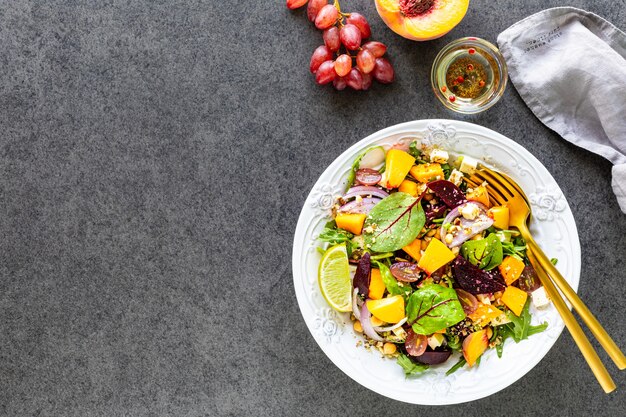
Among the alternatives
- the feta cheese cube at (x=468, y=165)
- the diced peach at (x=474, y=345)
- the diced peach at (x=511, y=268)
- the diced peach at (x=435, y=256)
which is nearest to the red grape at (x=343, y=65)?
the feta cheese cube at (x=468, y=165)

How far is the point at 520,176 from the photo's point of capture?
1270 millimetres

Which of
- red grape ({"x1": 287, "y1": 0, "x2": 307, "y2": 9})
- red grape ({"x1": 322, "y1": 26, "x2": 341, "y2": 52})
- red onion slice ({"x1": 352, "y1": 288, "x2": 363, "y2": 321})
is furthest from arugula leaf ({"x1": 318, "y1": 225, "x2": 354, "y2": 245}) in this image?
red grape ({"x1": 287, "y1": 0, "x2": 307, "y2": 9})

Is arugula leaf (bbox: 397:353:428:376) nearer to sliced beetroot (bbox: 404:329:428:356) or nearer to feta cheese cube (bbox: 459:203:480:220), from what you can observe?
sliced beetroot (bbox: 404:329:428:356)

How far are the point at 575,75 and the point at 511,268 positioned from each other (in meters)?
0.51

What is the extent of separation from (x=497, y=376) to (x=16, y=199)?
131 centimetres

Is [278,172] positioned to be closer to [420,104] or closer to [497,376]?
[420,104]

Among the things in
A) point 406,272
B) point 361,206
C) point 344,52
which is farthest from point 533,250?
point 344,52

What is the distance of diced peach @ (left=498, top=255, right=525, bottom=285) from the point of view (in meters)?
1.25

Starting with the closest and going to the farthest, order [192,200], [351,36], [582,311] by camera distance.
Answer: [582,311] → [351,36] → [192,200]

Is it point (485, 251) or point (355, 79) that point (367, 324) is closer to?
point (485, 251)

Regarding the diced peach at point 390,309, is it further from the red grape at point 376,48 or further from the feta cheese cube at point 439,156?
the red grape at point 376,48

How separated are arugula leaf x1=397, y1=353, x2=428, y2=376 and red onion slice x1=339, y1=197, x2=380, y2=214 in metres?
0.35

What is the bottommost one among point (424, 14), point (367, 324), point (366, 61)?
point (367, 324)

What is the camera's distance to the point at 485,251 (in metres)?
1.23
